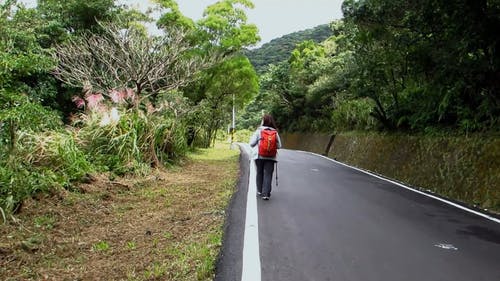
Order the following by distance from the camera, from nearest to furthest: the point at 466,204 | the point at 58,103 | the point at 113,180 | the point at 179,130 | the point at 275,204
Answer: the point at 275,204
the point at 466,204
the point at 113,180
the point at 179,130
the point at 58,103

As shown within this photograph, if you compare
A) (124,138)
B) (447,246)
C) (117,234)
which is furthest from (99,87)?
(447,246)

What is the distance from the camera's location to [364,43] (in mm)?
15820

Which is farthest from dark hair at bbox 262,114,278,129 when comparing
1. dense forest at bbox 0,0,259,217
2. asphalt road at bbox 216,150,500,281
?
dense forest at bbox 0,0,259,217

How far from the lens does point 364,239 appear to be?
6.11 m

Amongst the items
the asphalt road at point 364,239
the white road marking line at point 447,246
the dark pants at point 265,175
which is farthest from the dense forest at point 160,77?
the white road marking line at point 447,246

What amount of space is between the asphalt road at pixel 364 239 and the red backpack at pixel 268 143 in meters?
1.02

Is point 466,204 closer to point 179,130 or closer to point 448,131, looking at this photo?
point 448,131

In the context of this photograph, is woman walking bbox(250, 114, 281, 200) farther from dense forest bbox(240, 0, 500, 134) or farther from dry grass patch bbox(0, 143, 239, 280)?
dense forest bbox(240, 0, 500, 134)

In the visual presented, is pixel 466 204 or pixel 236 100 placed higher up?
pixel 236 100

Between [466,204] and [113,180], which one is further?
[113,180]

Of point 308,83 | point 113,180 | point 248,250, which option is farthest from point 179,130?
point 308,83

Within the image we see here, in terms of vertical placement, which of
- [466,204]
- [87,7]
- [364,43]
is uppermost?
[87,7]

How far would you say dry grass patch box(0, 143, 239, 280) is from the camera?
502 cm

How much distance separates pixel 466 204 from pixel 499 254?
14.0ft
